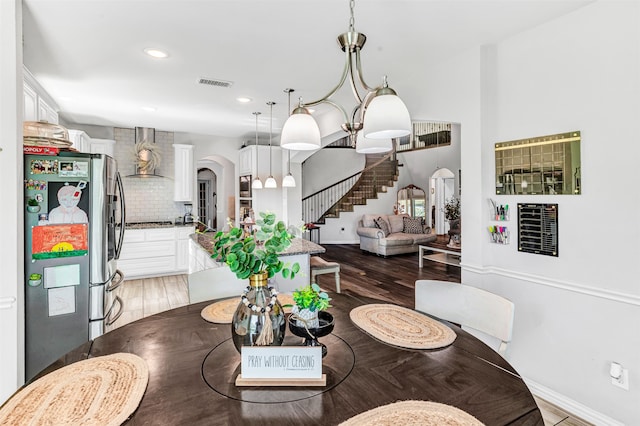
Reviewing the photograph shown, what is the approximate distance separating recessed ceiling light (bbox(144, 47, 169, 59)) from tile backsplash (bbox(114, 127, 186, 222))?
3562 mm

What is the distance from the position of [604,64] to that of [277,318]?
2.34 metres

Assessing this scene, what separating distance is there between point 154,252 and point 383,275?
3.94 m

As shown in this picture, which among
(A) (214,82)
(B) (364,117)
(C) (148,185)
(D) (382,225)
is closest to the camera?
(B) (364,117)

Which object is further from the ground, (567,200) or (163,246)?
(567,200)

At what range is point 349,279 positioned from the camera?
5641mm

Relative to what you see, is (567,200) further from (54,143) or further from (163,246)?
(163,246)

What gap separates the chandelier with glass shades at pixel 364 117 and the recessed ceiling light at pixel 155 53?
1735mm

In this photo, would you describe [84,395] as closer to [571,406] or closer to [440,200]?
[571,406]

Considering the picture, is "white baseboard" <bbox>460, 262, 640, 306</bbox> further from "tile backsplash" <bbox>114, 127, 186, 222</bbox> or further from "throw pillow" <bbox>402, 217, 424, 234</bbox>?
"throw pillow" <bbox>402, 217, 424, 234</bbox>

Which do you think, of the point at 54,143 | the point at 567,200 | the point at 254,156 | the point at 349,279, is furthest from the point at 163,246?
the point at 567,200

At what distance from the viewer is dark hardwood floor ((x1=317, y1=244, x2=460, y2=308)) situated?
15.9 ft

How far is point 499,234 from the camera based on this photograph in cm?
255
